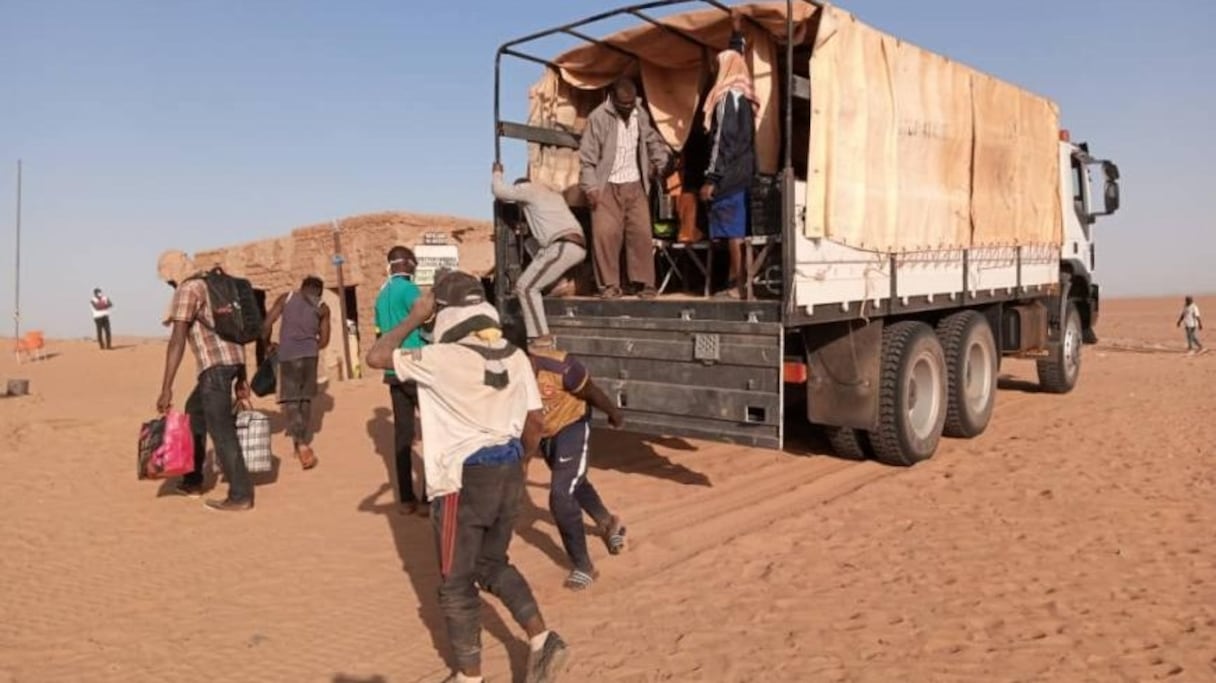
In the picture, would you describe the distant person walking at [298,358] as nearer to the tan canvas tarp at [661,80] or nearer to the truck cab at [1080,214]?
the tan canvas tarp at [661,80]

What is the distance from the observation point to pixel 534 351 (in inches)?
174

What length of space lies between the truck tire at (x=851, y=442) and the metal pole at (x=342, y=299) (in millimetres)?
9092

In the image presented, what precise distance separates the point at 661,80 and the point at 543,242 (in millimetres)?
1878

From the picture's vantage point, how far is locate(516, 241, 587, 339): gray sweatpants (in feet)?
20.9

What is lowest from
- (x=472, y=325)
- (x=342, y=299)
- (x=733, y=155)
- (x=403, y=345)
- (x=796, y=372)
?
(x=796, y=372)

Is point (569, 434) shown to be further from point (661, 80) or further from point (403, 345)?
point (661, 80)

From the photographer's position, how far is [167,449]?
234 inches

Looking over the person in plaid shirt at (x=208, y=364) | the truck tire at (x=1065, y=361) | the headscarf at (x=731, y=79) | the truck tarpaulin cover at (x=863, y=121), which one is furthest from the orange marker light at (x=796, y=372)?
the truck tire at (x=1065, y=361)

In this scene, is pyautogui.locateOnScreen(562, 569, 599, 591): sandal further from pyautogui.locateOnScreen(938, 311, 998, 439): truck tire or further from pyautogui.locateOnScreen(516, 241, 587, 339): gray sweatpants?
pyautogui.locateOnScreen(938, 311, 998, 439): truck tire

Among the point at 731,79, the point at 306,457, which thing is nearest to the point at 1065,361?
the point at 731,79

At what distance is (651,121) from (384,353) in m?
4.53

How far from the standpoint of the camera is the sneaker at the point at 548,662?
3223mm

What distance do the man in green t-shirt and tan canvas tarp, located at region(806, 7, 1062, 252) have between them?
264 centimetres

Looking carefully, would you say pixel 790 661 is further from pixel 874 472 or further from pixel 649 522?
pixel 874 472
